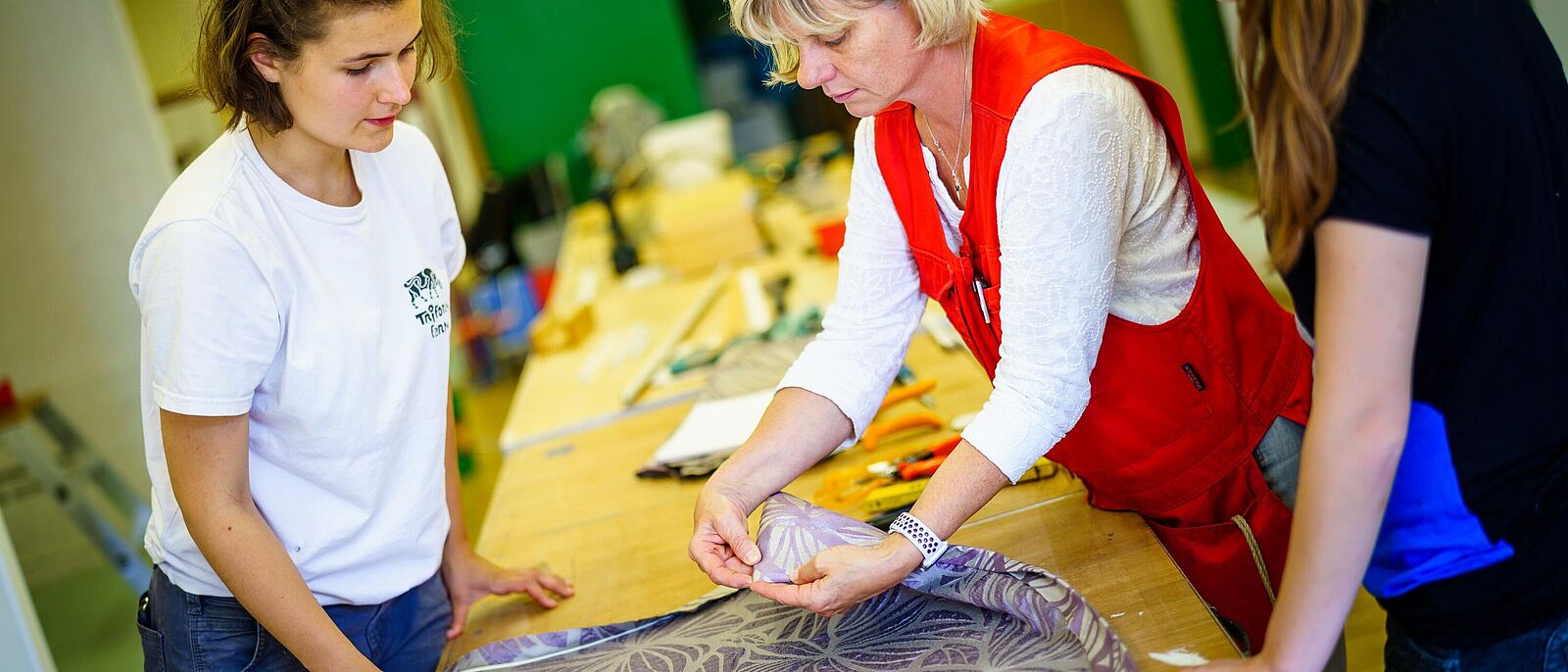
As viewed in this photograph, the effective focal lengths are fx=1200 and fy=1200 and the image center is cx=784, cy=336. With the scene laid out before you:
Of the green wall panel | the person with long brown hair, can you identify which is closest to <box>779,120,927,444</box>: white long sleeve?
the person with long brown hair

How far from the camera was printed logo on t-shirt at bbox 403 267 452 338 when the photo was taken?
159cm

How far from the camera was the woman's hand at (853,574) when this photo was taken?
1296 millimetres

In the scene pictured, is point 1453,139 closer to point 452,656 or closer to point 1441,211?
point 1441,211

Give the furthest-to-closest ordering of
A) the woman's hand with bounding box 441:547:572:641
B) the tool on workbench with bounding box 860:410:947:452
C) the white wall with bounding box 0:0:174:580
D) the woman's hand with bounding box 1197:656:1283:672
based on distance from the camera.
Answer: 1. the white wall with bounding box 0:0:174:580
2. the tool on workbench with bounding box 860:410:947:452
3. the woman's hand with bounding box 441:547:572:641
4. the woman's hand with bounding box 1197:656:1283:672

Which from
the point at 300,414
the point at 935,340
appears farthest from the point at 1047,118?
the point at 935,340

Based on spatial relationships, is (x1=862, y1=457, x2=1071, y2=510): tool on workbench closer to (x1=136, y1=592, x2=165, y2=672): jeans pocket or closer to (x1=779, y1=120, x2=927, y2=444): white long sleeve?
(x1=779, y1=120, x2=927, y2=444): white long sleeve

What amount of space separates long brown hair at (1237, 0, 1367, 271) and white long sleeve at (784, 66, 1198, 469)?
277mm

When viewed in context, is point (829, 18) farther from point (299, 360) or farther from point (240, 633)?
point (240, 633)

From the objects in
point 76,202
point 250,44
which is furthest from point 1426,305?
point 76,202

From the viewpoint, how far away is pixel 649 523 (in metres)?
1.87

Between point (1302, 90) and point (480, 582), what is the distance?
4.22 feet

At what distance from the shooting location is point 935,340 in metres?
2.43

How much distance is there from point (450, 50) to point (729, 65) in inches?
261

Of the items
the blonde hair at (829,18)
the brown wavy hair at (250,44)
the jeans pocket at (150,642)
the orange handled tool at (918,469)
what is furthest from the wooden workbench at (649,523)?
the brown wavy hair at (250,44)
